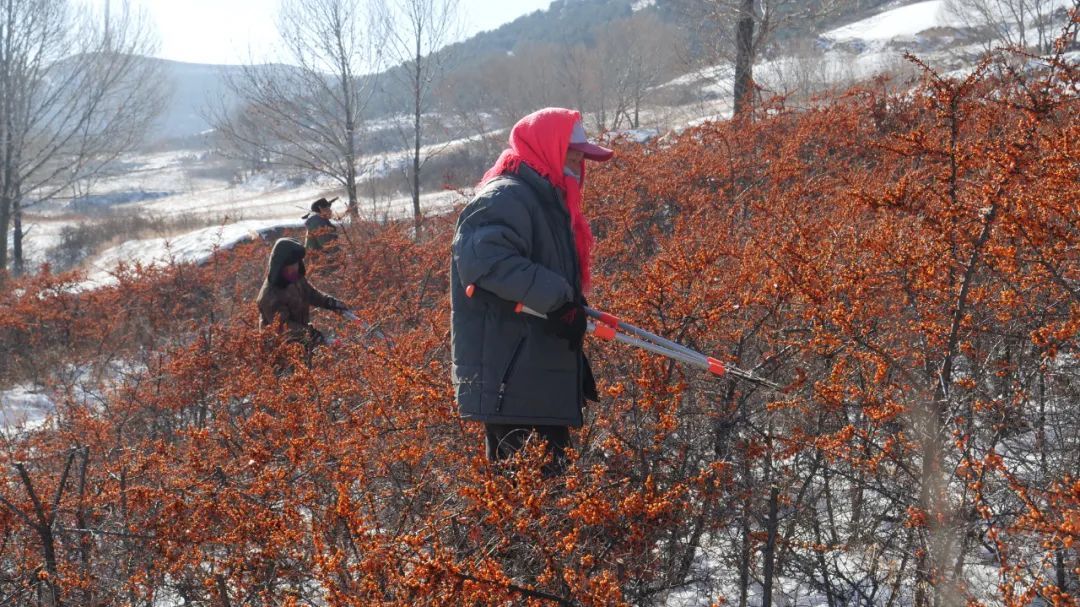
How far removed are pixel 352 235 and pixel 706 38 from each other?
24.5ft

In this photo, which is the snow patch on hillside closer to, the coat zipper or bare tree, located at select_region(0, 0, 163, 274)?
bare tree, located at select_region(0, 0, 163, 274)

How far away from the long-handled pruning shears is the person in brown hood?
3369 millimetres

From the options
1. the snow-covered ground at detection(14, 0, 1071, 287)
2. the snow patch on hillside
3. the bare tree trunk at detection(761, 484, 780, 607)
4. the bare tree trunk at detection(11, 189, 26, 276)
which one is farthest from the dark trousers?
the snow patch on hillside

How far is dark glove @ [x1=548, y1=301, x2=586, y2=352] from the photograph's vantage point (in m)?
2.65

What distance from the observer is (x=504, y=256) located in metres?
2.61

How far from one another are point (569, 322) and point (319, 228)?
613 cm

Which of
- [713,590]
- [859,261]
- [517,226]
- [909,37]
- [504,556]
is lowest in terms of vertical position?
[713,590]

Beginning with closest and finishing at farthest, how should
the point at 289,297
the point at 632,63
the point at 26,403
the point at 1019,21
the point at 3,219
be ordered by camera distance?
the point at 289,297, the point at 26,403, the point at 3,219, the point at 1019,21, the point at 632,63

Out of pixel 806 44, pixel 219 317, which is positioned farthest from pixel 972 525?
pixel 806 44

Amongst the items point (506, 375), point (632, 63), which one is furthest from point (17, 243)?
point (506, 375)

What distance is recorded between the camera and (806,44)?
26.5m

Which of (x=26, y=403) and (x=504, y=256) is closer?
(x=504, y=256)

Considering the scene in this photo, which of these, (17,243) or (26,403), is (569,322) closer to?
(26,403)

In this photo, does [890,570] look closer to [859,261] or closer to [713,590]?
[713,590]
